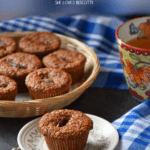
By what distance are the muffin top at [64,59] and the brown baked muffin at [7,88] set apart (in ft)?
0.79

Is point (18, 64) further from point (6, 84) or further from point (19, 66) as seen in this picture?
point (6, 84)

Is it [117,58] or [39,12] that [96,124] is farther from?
[39,12]

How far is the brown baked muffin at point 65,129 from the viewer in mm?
933

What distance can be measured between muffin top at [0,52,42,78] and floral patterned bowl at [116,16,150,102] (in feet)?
1.48

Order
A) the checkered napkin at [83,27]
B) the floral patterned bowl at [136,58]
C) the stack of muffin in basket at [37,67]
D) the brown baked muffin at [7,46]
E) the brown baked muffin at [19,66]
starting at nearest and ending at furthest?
the floral patterned bowl at [136,58] → the stack of muffin in basket at [37,67] → the brown baked muffin at [19,66] → the brown baked muffin at [7,46] → the checkered napkin at [83,27]

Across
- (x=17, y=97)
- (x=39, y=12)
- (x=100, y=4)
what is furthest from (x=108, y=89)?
(x=39, y=12)

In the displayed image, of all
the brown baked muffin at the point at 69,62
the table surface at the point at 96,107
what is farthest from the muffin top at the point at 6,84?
the brown baked muffin at the point at 69,62

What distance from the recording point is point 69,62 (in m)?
1.43

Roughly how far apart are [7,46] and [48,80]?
0.43 meters

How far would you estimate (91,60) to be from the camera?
1501mm

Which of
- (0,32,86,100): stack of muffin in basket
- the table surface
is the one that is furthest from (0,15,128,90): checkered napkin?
the table surface

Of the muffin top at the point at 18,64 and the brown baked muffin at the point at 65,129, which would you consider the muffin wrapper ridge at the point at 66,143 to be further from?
the muffin top at the point at 18,64

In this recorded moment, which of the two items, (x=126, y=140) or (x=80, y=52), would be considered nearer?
(x=126, y=140)

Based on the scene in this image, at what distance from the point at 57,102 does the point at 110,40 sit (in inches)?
33.9
